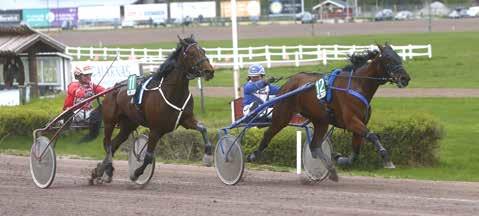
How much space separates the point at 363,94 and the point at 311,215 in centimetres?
273

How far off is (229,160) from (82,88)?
96.0 inches

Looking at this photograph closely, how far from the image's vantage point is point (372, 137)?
32.6 feet

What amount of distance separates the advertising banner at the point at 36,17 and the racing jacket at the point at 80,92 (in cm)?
8587

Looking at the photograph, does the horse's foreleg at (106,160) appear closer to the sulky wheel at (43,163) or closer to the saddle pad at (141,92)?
the sulky wheel at (43,163)

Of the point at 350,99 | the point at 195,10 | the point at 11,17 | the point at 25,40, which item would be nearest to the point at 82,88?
the point at 350,99

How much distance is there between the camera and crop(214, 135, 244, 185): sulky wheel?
1094 centimetres

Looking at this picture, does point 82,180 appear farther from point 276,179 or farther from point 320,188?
point 320,188

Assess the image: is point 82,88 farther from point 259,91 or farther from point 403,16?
point 403,16

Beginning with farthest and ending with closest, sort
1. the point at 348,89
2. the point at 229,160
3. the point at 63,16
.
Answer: the point at 63,16 → the point at 229,160 → the point at 348,89

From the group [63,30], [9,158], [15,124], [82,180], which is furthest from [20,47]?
[63,30]

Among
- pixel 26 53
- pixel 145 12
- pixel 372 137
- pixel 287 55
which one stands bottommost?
pixel 372 137

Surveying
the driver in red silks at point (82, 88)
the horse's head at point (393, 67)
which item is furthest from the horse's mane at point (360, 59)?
the driver in red silks at point (82, 88)

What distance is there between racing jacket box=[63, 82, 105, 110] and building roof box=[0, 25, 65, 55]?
12.4m

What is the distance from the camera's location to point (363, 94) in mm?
10367
